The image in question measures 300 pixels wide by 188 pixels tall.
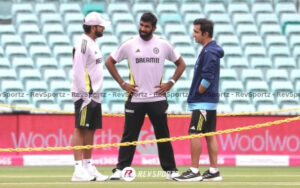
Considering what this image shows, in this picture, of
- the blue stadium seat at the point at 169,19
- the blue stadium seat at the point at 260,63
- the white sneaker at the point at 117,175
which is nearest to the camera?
the white sneaker at the point at 117,175

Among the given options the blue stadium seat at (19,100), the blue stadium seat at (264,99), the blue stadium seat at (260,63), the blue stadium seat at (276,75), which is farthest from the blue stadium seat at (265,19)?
the blue stadium seat at (19,100)

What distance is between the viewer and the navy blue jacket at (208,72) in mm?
11328

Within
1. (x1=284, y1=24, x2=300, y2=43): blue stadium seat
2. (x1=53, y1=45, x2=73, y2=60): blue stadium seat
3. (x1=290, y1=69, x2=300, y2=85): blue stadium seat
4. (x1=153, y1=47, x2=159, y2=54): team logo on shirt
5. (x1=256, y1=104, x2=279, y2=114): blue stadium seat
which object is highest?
(x1=284, y1=24, x2=300, y2=43): blue stadium seat

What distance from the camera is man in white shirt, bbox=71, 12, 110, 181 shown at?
11.4 meters

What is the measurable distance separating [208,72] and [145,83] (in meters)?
0.79

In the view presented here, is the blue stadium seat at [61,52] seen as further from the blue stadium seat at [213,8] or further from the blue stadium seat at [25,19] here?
the blue stadium seat at [213,8]

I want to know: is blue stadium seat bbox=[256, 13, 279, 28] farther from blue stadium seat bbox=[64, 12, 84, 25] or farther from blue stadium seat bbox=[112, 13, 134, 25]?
blue stadium seat bbox=[64, 12, 84, 25]

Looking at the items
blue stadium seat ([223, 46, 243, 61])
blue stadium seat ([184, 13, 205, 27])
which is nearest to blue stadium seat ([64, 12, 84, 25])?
blue stadium seat ([184, 13, 205, 27])

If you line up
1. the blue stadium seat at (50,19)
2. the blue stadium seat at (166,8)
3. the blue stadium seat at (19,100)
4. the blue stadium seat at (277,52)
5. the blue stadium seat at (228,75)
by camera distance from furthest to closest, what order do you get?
the blue stadium seat at (166,8)
the blue stadium seat at (50,19)
the blue stadium seat at (277,52)
the blue stadium seat at (228,75)
the blue stadium seat at (19,100)

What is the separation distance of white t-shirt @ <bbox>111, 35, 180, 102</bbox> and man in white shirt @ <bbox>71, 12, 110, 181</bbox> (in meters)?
0.33

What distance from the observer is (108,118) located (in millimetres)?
16578

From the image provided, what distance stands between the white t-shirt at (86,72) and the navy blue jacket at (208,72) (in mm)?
1200

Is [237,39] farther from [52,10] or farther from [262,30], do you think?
[52,10]

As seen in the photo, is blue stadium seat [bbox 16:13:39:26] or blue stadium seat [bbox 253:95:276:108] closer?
blue stadium seat [bbox 253:95:276:108]
